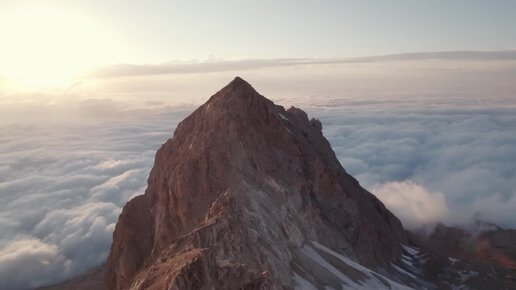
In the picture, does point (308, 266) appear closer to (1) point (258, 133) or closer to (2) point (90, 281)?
(1) point (258, 133)

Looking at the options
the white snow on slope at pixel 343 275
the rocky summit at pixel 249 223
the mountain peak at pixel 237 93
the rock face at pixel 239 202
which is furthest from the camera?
the mountain peak at pixel 237 93

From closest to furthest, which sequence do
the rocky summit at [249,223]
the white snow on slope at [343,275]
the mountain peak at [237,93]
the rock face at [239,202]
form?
the rocky summit at [249,223] < the rock face at [239,202] < the white snow on slope at [343,275] < the mountain peak at [237,93]

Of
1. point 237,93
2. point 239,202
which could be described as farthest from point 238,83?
point 239,202

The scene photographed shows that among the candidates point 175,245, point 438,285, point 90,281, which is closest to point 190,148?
point 175,245

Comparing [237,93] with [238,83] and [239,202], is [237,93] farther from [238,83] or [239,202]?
[239,202]

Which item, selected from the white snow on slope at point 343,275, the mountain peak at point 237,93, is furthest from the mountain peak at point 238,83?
the white snow on slope at point 343,275

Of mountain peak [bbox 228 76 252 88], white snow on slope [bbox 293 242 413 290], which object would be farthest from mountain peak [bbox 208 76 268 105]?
white snow on slope [bbox 293 242 413 290]

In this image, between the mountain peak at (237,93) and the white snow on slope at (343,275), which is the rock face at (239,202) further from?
the white snow on slope at (343,275)

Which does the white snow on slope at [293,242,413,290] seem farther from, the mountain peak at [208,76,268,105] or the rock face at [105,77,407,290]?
the mountain peak at [208,76,268,105]
